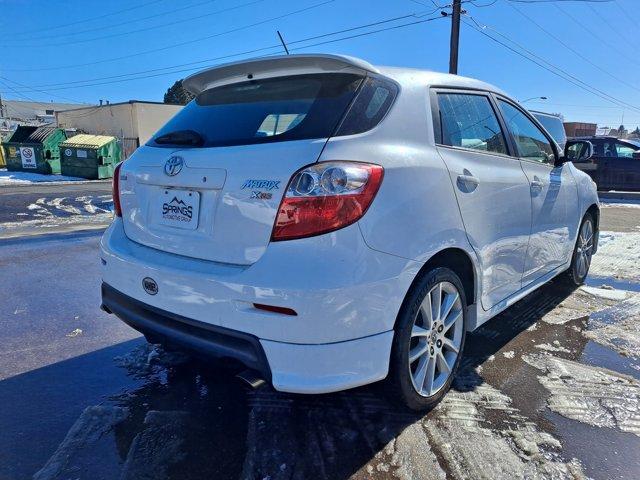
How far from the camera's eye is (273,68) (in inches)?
98.7

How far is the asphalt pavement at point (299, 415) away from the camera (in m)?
2.14

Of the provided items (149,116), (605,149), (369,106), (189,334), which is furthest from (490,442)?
(149,116)

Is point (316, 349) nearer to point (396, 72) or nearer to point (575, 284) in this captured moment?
point (396, 72)

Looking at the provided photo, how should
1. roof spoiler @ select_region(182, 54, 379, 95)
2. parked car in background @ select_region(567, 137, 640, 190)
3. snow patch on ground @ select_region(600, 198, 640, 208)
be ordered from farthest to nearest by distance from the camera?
parked car in background @ select_region(567, 137, 640, 190) < snow patch on ground @ select_region(600, 198, 640, 208) < roof spoiler @ select_region(182, 54, 379, 95)

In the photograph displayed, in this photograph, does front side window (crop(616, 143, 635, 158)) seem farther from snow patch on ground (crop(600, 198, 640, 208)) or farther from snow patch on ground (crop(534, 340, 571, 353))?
snow patch on ground (crop(534, 340, 571, 353))

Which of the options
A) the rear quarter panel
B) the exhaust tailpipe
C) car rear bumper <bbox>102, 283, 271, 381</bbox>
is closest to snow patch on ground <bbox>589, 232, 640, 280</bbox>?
the rear quarter panel

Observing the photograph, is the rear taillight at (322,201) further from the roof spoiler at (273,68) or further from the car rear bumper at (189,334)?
the roof spoiler at (273,68)

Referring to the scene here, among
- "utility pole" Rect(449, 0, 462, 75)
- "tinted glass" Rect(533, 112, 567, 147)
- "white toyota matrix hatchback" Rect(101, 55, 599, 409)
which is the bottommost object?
"white toyota matrix hatchback" Rect(101, 55, 599, 409)

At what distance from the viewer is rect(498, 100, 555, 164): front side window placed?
3416 mm

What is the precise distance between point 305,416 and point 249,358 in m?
0.67

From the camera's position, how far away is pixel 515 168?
10.5ft

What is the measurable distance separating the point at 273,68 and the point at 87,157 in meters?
20.1

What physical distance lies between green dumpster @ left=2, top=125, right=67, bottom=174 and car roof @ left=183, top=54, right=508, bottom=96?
21.3 m

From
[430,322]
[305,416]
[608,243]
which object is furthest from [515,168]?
[608,243]
